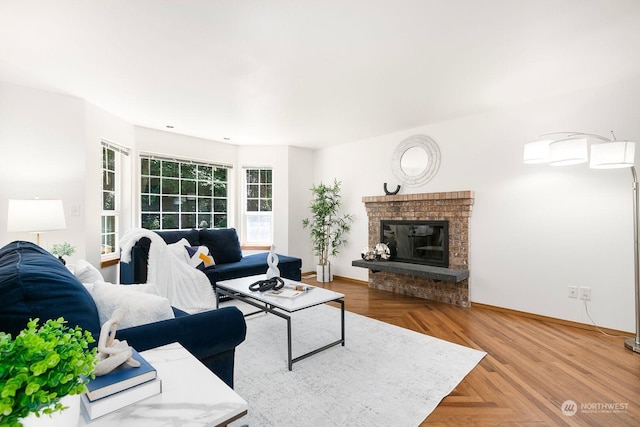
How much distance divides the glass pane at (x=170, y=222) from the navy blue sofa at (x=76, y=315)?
3108 millimetres

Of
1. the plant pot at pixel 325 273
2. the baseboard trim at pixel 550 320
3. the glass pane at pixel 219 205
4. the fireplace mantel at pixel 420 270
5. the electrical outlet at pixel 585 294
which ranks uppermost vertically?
the glass pane at pixel 219 205

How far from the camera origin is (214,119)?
158 inches

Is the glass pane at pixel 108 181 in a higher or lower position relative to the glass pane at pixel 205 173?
lower

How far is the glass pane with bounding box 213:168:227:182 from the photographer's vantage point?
5.32 metres

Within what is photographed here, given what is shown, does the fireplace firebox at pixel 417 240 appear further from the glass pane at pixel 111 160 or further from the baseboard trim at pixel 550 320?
the glass pane at pixel 111 160

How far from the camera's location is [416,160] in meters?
4.46

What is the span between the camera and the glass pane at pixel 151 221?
461 cm

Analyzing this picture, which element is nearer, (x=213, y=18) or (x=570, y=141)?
(x=213, y=18)

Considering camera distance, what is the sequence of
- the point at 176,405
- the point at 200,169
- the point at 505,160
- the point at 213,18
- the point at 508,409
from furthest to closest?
the point at 200,169 < the point at 505,160 < the point at 213,18 < the point at 508,409 < the point at 176,405

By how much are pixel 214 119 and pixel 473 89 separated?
3078 millimetres

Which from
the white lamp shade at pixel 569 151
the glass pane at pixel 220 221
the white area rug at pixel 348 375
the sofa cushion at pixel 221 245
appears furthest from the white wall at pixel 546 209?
the glass pane at pixel 220 221

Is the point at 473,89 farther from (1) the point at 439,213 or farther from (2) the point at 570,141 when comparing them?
(1) the point at 439,213

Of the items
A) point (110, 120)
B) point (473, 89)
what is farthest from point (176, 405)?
point (110, 120)

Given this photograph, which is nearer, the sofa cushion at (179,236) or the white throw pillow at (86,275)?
the white throw pillow at (86,275)
